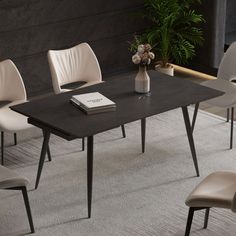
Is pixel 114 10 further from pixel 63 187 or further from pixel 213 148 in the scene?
pixel 63 187

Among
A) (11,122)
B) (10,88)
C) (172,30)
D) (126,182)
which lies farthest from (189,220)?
(172,30)

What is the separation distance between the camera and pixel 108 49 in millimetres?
7328

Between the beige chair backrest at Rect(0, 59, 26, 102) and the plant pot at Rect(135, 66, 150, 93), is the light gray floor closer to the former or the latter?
the beige chair backrest at Rect(0, 59, 26, 102)

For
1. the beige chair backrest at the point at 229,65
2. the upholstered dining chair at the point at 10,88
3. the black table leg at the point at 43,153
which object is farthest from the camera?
the beige chair backrest at the point at 229,65

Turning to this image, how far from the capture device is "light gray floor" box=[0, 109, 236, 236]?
4418 mm

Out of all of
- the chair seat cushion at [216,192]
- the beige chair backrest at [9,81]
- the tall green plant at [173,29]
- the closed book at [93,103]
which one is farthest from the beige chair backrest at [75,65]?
the chair seat cushion at [216,192]

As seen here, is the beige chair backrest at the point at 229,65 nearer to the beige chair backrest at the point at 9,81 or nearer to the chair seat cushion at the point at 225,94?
the chair seat cushion at the point at 225,94

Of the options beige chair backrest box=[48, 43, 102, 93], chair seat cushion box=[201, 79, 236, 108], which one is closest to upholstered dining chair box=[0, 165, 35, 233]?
beige chair backrest box=[48, 43, 102, 93]

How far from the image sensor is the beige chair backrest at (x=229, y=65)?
5715 millimetres

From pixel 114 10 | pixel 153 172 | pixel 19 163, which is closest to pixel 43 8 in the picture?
pixel 114 10

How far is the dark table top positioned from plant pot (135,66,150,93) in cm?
5

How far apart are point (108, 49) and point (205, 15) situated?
1.13 m

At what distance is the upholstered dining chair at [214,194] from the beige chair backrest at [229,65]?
1.85 metres

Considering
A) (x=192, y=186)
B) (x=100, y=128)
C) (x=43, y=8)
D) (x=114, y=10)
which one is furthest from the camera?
(x=114, y=10)
